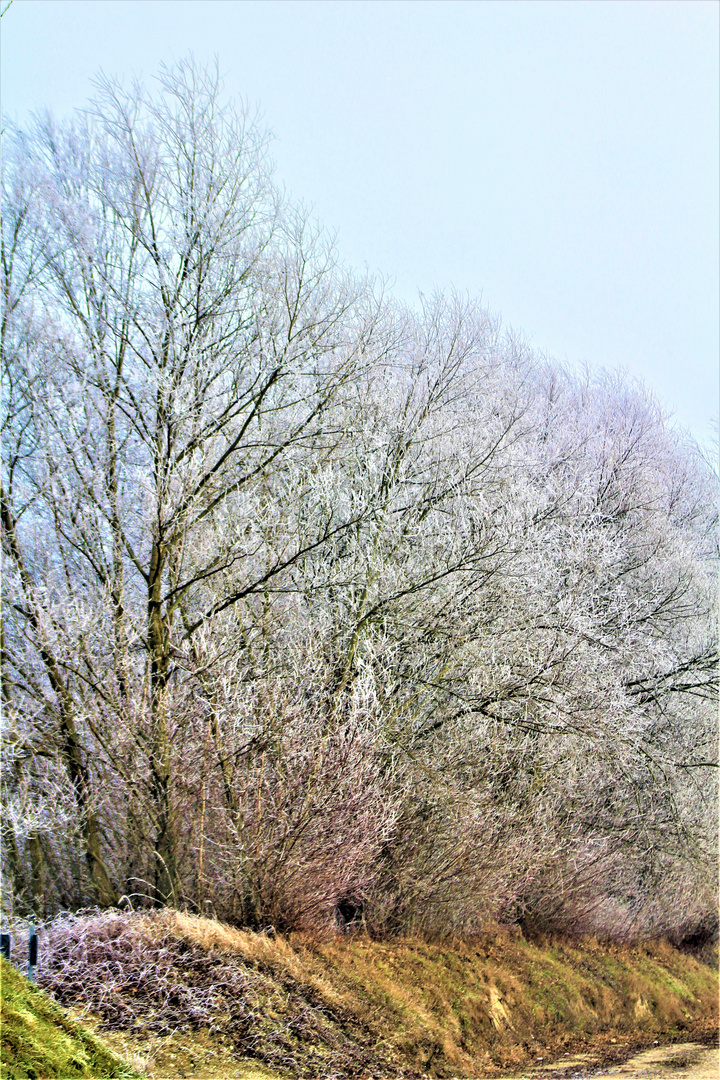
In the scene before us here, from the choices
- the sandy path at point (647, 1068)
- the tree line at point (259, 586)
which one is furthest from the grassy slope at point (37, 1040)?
the sandy path at point (647, 1068)

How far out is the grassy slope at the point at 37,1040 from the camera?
2986 millimetres

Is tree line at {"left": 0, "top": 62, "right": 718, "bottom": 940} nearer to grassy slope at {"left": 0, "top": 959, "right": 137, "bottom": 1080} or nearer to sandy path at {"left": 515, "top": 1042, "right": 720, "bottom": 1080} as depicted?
sandy path at {"left": 515, "top": 1042, "right": 720, "bottom": 1080}

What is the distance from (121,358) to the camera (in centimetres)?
930

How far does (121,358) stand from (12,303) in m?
1.17

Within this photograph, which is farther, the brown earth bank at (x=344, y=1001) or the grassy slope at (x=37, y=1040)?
the brown earth bank at (x=344, y=1001)

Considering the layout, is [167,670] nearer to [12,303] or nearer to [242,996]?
[242,996]

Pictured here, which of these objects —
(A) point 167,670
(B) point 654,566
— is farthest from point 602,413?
(A) point 167,670

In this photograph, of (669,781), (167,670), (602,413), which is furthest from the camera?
(602,413)

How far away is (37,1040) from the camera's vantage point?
312 centimetres

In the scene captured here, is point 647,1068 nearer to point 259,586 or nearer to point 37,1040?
point 259,586

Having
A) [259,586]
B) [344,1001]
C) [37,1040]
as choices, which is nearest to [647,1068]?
[344,1001]

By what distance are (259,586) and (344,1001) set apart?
422cm

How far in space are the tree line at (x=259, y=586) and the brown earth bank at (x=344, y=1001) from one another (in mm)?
703

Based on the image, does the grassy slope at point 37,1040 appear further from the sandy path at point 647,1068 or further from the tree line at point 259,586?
the sandy path at point 647,1068
